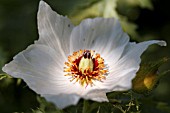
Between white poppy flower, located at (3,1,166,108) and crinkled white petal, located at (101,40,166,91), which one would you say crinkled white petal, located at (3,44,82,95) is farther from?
crinkled white petal, located at (101,40,166,91)

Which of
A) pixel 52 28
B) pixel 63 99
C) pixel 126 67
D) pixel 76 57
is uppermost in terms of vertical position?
pixel 52 28

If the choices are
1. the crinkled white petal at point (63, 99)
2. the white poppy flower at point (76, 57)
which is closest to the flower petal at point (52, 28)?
the white poppy flower at point (76, 57)

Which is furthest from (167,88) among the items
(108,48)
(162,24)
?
(108,48)

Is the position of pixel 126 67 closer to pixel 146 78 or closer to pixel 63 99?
pixel 146 78

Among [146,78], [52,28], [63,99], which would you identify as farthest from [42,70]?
[146,78]

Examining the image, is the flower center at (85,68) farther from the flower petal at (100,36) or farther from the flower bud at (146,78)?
the flower bud at (146,78)

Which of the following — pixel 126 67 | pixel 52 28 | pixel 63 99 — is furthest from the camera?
pixel 52 28

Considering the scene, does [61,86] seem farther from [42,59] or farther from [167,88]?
[167,88]

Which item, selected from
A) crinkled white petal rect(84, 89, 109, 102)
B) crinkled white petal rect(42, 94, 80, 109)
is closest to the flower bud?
crinkled white petal rect(84, 89, 109, 102)
